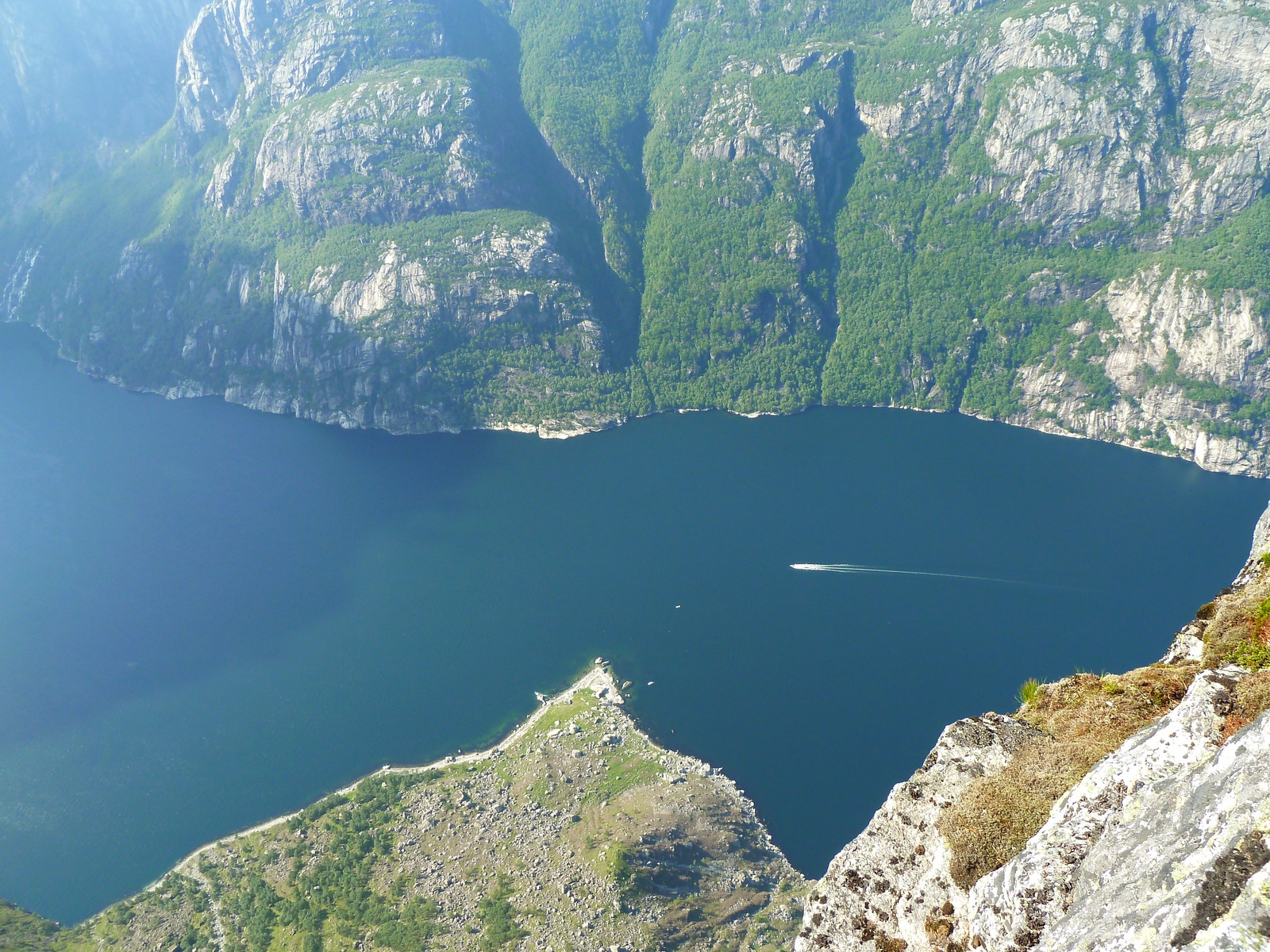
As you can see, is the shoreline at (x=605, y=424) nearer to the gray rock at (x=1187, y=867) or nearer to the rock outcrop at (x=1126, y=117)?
the rock outcrop at (x=1126, y=117)

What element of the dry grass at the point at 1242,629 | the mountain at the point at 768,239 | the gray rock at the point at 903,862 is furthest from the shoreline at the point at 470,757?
the mountain at the point at 768,239

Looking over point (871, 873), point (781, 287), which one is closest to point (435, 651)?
point (871, 873)

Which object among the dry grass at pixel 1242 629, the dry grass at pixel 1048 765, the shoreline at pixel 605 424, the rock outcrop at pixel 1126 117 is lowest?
the shoreline at pixel 605 424

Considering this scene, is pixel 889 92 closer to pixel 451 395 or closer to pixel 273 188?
pixel 451 395

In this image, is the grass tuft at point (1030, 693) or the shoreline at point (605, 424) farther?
the shoreline at point (605, 424)

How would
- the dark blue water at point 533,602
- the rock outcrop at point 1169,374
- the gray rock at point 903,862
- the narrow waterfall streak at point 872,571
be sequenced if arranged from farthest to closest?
1. the rock outcrop at point 1169,374
2. the narrow waterfall streak at point 872,571
3. the dark blue water at point 533,602
4. the gray rock at point 903,862

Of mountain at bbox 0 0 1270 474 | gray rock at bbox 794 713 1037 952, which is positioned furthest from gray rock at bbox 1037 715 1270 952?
mountain at bbox 0 0 1270 474

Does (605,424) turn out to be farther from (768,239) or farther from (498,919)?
(498,919)
